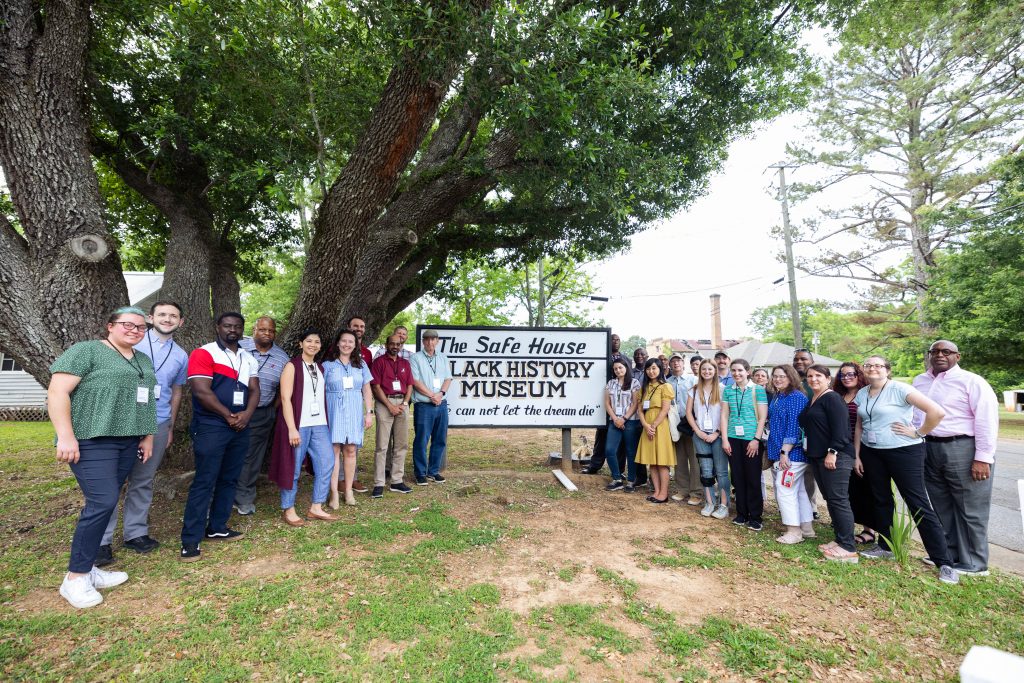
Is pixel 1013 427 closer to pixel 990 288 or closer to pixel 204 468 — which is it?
pixel 990 288

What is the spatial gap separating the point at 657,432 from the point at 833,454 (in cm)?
190

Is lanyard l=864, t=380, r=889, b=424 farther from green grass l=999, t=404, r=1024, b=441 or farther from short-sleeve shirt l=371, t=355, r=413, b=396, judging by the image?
green grass l=999, t=404, r=1024, b=441

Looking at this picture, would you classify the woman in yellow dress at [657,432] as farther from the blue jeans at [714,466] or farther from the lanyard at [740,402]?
the lanyard at [740,402]

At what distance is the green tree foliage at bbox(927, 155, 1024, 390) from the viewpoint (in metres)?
13.9

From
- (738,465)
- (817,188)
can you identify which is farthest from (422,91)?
(817,188)

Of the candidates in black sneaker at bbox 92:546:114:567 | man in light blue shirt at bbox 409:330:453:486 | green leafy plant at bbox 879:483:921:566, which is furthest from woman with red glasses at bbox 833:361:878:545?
black sneaker at bbox 92:546:114:567

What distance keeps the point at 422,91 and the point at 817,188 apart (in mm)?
21181

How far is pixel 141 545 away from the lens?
3.91 metres

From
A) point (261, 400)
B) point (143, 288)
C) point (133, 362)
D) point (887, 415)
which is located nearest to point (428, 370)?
point (261, 400)

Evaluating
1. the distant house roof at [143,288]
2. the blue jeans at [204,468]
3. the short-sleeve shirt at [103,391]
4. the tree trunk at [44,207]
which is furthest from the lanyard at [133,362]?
the distant house roof at [143,288]

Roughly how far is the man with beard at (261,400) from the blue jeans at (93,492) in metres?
1.28

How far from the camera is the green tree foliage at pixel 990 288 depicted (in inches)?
549

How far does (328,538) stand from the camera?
14.0 feet

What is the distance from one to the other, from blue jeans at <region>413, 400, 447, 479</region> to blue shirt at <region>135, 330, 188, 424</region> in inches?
99.8
